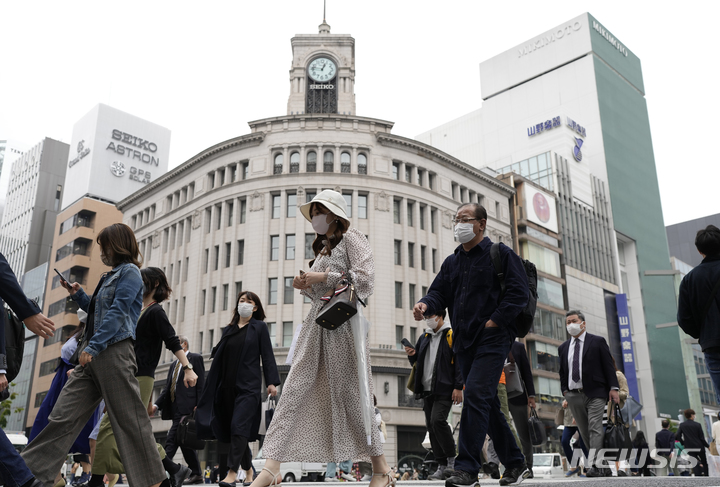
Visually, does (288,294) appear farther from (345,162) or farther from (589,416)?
(589,416)

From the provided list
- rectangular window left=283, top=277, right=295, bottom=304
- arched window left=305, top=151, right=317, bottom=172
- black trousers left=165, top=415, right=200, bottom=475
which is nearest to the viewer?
black trousers left=165, top=415, right=200, bottom=475

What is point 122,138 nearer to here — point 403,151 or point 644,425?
point 403,151

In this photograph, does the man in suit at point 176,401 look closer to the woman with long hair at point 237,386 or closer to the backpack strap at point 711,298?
the woman with long hair at point 237,386

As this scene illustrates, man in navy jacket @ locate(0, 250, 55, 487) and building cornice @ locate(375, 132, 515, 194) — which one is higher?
building cornice @ locate(375, 132, 515, 194)

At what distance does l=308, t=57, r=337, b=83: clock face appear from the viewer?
50778 millimetres

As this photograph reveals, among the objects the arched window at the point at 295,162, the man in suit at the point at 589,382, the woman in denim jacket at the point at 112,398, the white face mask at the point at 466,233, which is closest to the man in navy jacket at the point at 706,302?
the white face mask at the point at 466,233

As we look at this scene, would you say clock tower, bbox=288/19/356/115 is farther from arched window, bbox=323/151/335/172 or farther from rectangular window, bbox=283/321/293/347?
rectangular window, bbox=283/321/293/347

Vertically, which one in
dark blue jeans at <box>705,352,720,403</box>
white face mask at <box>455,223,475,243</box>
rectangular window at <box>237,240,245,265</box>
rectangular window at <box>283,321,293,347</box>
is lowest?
dark blue jeans at <box>705,352,720,403</box>

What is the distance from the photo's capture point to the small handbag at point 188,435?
7504 millimetres

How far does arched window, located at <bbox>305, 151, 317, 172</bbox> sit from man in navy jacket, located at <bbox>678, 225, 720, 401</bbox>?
1476 inches

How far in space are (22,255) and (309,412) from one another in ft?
294

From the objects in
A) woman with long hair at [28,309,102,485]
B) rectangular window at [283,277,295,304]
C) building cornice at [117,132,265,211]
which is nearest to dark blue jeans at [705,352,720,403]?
woman with long hair at [28,309,102,485]

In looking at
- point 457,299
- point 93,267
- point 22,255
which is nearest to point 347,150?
point 93,267

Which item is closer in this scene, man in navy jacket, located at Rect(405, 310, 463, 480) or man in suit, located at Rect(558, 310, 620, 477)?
man in navy jacket, located at Rect(405, 310, 463, 480)
